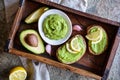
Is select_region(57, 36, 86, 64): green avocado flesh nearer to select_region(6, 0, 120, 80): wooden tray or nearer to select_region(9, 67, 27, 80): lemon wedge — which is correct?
select_region(6, 0, 120, 80): wooden tray

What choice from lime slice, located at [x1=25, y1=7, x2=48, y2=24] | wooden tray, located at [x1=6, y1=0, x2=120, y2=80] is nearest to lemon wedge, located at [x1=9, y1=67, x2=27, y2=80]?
wooden tray, located at [x1=6, y1=0, x2=120, y2=80]

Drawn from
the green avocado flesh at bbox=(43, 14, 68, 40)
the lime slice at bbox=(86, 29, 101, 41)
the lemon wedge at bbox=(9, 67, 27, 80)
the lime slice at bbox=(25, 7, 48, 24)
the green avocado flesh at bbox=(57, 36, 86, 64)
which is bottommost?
the lemon wedge at bbox=(9, 67, 27, 80)

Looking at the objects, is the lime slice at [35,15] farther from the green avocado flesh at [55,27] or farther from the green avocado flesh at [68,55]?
the green avocado flesh at [68,55]

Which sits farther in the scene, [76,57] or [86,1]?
[86,1]

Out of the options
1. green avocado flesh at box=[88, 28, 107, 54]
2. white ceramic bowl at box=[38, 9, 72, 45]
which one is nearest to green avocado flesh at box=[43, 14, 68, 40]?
white ceramic bowl at box=[38, 9, 72, 45]

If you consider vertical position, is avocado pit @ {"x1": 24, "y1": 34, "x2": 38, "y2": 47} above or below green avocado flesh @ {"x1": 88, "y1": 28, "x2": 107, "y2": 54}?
→ above

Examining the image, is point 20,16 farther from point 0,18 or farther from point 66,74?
point 66,74

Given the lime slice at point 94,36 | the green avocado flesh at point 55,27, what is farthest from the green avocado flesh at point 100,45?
the green avocado flesh at point 55,27

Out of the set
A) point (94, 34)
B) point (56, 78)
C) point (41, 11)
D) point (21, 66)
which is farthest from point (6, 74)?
point (94, 34)
